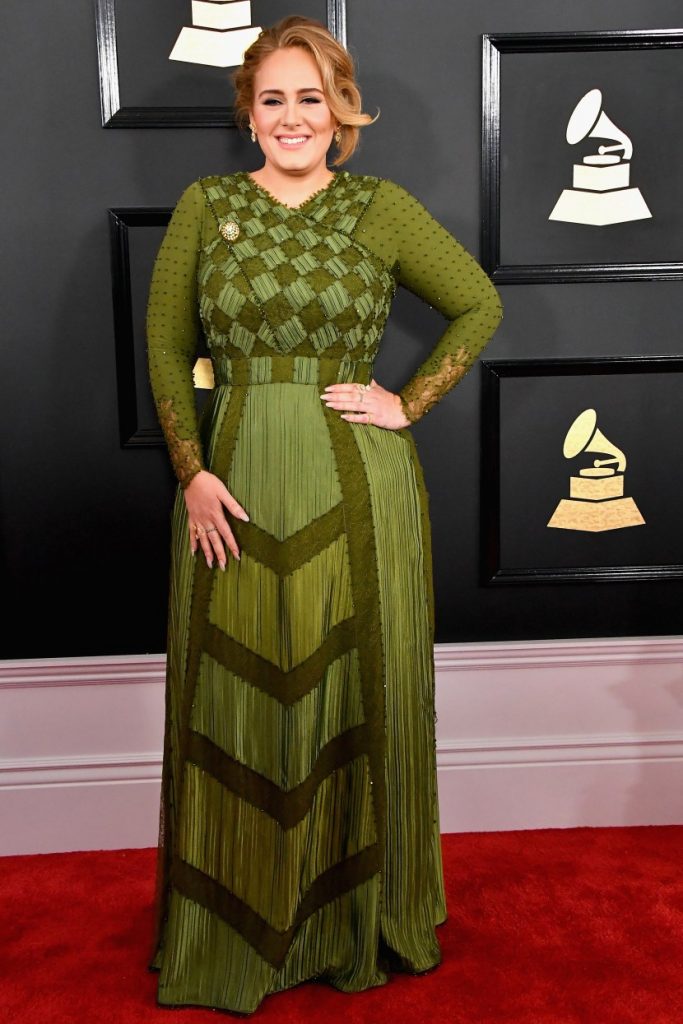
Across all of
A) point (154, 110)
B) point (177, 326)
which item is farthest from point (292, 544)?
point (154, 110)

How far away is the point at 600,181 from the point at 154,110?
1.06 metres

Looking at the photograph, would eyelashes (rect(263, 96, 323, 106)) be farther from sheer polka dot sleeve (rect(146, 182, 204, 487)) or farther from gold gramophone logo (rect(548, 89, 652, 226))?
gold gramophone logo (rect(548, 89, 652, 226))

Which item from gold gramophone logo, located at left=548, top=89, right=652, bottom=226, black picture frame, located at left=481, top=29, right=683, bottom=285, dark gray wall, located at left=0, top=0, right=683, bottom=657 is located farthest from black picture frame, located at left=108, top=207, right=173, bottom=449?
gold gramophone logo, located at left=548, top=89, right=652, bottom=226

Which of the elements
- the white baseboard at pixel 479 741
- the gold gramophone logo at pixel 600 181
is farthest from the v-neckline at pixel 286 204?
the white baseboard at pixel 479 741

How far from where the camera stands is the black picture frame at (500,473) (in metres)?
2.35

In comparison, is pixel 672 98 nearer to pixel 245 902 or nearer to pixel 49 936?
pixel 245 902

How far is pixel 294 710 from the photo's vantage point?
5.72ft

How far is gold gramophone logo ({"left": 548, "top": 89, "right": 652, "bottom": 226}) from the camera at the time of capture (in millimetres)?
2279

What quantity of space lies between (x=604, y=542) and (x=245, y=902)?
125 centimetres

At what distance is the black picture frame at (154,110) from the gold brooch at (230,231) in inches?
24.1

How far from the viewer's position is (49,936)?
204cm

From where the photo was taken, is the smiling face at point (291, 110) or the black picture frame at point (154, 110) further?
the black picture frame at point (154, 110)

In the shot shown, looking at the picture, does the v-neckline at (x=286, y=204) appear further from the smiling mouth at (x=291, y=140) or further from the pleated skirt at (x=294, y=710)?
the pleated skirt at (x=294, y=710)

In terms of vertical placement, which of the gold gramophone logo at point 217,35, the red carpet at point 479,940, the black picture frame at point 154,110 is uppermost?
the gold gramophone logo at point 217,35
